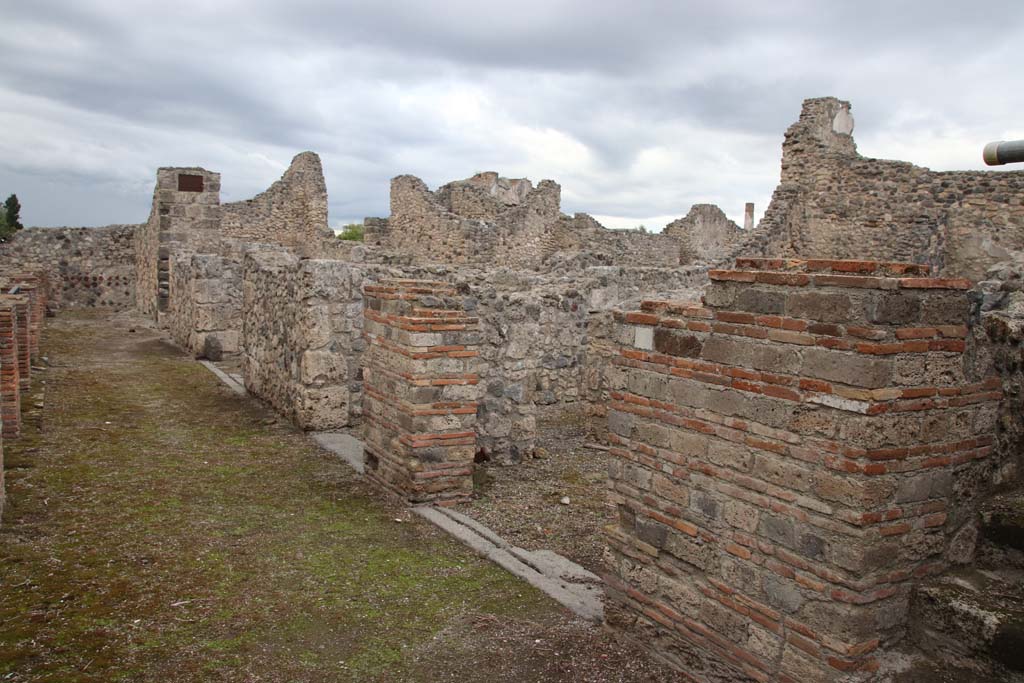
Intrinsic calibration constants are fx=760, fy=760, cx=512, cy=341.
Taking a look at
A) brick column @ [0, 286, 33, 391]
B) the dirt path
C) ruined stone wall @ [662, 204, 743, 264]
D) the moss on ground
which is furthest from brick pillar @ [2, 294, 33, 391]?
ruined stone wall @ [662, 204, 743, 264]

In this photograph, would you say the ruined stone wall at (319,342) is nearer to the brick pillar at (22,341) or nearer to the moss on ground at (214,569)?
the moss on ground at (214,569)

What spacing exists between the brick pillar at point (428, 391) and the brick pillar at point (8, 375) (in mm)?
3715

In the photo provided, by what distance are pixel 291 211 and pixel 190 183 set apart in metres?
8.42

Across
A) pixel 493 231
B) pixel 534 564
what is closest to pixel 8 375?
pixel 534 564

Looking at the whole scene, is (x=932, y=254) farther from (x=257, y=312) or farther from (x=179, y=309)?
(x=179, y=309)

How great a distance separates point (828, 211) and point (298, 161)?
19.5m

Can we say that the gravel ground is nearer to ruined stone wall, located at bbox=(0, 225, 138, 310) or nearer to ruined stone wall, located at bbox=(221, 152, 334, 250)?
ruined stone wall, located at bbox=(221, 152, 334, 250)

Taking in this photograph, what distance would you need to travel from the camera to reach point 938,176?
14.6 meters

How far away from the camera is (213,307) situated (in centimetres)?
1451

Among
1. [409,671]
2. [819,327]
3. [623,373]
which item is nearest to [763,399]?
[819,327]

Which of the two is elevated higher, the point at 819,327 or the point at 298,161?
the point at 298,161

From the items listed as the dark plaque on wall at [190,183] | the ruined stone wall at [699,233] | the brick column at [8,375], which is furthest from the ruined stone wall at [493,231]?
the brick column at [8,375]

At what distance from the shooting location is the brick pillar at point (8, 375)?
Result: 24.1 ft

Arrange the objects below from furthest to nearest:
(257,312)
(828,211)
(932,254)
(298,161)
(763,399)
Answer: (298,161)
(828,211)
(932,254)
(257,312)
(763,399)
